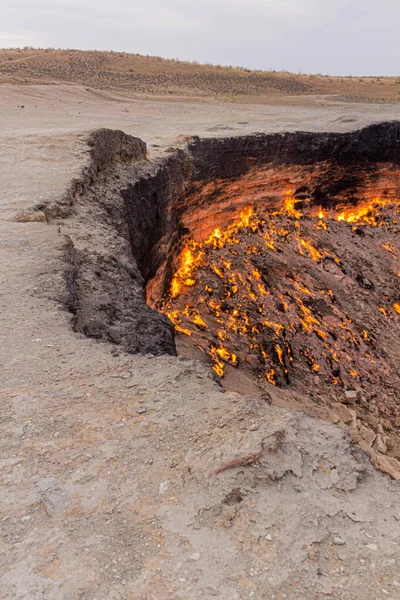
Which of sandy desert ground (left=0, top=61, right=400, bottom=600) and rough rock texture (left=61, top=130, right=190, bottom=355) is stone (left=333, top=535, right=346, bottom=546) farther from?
rough rock texture (left=61, top=130, right=190, bottom=355)

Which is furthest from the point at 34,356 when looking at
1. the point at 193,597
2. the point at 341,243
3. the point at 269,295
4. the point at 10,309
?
the point at 341,243

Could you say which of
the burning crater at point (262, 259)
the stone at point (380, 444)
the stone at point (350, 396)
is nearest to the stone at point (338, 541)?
the burning crater at point (262, 259)

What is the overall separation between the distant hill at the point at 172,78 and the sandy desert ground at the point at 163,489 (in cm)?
2422

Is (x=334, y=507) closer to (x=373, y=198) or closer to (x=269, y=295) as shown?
(x=269, y=295)

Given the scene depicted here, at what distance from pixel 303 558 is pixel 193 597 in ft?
1.74

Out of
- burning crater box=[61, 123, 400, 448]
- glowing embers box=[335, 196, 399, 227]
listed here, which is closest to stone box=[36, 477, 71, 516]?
burning crater box=[61, 123, 400, 448]

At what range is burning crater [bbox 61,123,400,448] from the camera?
5945 mm

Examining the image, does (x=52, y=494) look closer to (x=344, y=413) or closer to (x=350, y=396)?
(x=344, y=413)

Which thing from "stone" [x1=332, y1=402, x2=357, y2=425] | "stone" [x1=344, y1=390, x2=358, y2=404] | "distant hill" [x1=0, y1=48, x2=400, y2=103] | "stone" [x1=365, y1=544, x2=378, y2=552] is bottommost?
"stone" [x1=344, y1=390, x2=358, y2=404]

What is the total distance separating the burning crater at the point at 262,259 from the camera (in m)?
5.95

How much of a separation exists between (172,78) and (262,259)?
2569 cm

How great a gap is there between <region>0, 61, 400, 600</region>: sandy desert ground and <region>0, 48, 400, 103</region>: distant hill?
24221 mm

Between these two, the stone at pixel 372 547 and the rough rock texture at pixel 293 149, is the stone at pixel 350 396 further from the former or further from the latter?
the stone at pixel 372 547

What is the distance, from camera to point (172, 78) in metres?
A: 32.1
